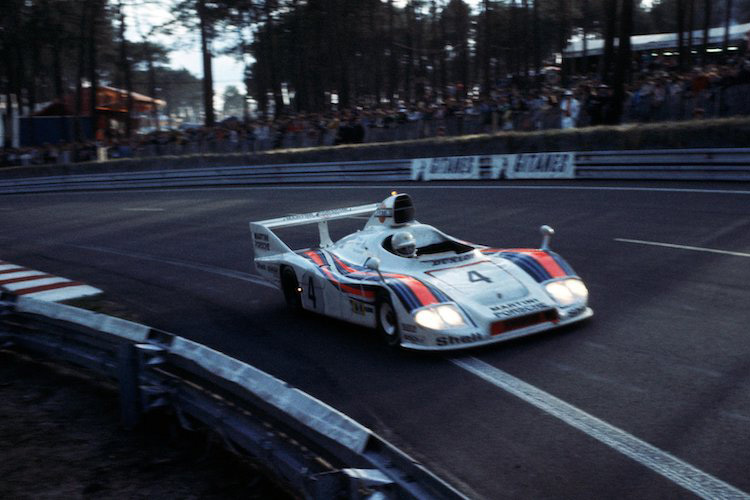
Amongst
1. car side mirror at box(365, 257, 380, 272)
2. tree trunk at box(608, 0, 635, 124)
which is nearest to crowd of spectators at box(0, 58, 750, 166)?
tree trunk at box(608, 0, 635, 124)

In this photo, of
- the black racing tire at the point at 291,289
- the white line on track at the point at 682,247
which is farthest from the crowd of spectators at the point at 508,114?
the black racing tire at the point at 291,289

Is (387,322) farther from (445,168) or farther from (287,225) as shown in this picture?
(445,168)

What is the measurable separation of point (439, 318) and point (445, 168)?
15418 mm

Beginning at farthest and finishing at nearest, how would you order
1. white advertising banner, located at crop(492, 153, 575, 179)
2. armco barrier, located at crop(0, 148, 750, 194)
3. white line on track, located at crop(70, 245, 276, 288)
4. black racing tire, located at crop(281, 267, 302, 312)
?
white advertising banner, located at crop(492, 153, 575, 179) < armco barrier, located at crop(0, 148, 750, 194) < white line on track, located at crop(70, 245, 276, 288) < black racing tire, located at crop(281, 267, 302, 312)

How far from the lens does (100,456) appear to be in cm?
539

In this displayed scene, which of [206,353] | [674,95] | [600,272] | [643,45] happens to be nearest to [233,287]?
[600,272]

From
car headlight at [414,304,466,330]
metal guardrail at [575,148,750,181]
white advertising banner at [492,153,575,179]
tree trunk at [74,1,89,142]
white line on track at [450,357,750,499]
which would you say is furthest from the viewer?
tree trunk at [74,1,89,142]

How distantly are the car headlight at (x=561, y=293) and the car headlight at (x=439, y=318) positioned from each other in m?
1.06

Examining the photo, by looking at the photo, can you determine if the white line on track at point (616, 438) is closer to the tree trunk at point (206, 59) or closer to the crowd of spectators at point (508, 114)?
the crowd of spectators at point (508, 114)

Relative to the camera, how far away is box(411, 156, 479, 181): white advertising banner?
21188mm

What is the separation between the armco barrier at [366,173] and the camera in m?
15.8

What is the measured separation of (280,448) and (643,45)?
4838 centimetres

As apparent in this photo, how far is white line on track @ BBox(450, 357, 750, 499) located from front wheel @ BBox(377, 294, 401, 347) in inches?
32.6

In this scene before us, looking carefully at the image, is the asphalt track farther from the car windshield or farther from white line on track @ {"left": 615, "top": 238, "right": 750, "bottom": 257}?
the car windshield
